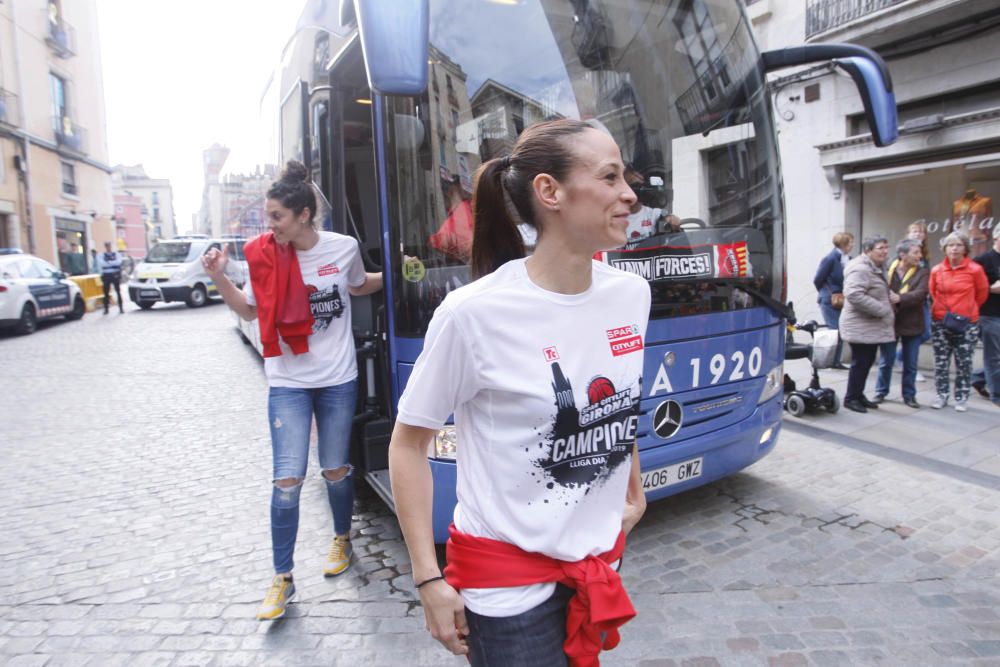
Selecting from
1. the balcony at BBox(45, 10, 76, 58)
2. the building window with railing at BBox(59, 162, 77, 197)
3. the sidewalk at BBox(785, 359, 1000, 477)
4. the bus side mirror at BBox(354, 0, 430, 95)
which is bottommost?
the sidewalk at BBox(785, 359, 1000, 477)

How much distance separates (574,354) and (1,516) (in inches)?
190

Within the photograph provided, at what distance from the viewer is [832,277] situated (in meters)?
8.55

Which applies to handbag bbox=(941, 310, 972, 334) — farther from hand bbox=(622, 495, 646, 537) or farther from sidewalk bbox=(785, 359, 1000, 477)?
hand bbox=(622, 495, 646, 537)

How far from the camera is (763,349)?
391 centimetres

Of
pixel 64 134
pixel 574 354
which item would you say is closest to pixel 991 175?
pixel 574 354

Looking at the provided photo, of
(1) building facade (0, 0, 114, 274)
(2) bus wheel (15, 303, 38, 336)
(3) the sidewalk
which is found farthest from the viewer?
(1) building facade (0, 0, 114, 274)

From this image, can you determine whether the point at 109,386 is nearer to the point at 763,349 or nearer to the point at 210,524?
the point at 210,524

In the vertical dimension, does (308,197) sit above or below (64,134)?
below

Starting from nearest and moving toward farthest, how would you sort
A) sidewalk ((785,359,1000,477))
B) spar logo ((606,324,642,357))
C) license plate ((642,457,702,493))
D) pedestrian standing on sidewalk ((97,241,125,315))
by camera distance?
1. spar logo ((606,324,642,357))
2. license plate ((642,457,702,493))
3. sidewalk ((785,359,1000,477))
4. pedestrian standing on sidewalk ((97,241,125,315))

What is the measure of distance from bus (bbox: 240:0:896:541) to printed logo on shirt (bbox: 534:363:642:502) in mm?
1664

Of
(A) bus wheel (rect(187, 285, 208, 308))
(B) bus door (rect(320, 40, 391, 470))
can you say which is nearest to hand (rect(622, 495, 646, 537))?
(B) bus door (rect(320, 40, 391, 470))

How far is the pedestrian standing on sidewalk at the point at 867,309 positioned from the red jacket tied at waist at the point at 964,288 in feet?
1.64

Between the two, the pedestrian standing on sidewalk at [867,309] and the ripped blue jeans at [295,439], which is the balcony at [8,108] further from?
the pedestrian standing on sidewalk at [867,309]

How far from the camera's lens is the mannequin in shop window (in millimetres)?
9086
